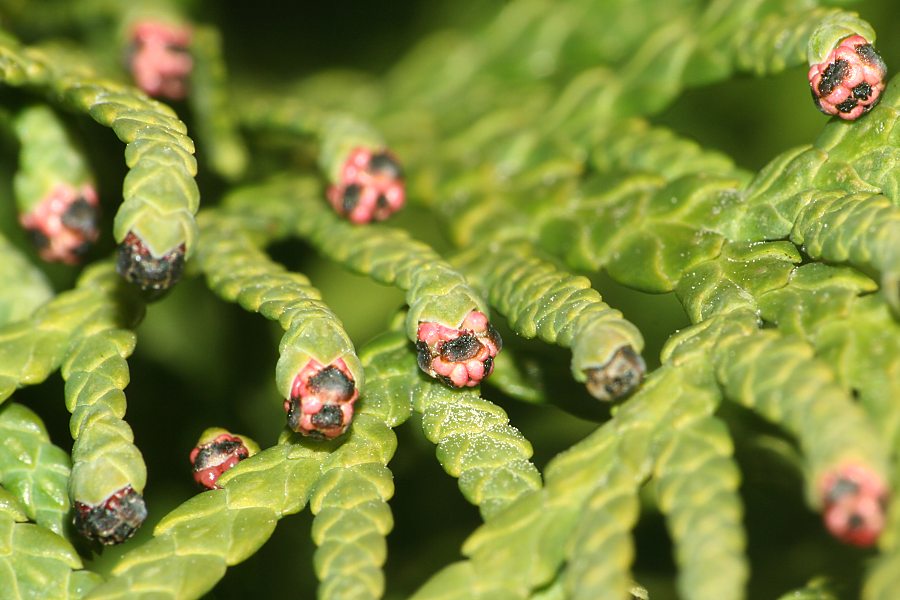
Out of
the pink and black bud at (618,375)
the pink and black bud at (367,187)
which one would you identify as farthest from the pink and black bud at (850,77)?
the pink and black bud at (367,187)

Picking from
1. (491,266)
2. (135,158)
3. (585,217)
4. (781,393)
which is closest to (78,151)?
(135,158)

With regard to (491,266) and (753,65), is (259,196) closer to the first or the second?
(491,266)

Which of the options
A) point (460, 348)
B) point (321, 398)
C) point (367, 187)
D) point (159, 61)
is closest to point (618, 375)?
point (460, 348)

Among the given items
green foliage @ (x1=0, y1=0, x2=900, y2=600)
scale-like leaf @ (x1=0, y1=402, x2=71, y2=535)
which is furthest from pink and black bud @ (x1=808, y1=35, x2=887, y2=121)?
scale-like leaf @ (x1=0, y1=402, x2=71, y2=535)

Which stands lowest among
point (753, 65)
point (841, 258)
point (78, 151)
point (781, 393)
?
point (78, 151)

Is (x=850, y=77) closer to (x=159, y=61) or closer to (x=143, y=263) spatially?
(x=143, y=263)
